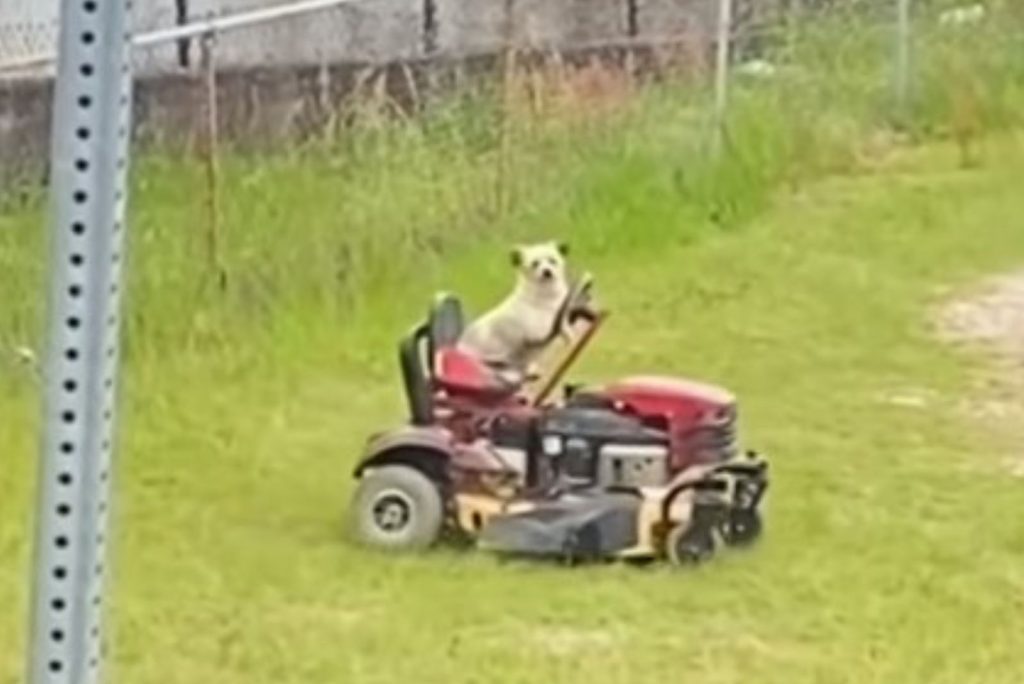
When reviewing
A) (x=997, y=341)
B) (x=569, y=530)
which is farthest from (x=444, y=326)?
(x=997, y=341)

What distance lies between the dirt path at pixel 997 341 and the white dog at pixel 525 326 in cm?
98

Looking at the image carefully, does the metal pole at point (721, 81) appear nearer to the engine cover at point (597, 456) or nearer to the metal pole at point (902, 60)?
the metal pole at point (902, 60)

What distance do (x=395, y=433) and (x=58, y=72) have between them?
12.0ft

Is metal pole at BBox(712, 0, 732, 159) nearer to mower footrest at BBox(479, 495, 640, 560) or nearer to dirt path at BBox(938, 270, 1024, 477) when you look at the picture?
dirt path at BBox(938, 270, 1024, 477)

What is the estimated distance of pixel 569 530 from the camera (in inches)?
191

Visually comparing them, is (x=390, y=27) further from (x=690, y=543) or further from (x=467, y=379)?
(x=690, y=543)

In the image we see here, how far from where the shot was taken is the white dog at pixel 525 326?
212 inches

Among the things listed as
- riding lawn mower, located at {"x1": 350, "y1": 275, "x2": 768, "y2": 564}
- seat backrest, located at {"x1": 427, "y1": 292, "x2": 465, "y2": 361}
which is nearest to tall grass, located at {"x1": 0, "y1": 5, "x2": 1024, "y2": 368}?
seat backrest, located at {"x1": 427, "y1": 292, "x2": 465, "y2": 361}

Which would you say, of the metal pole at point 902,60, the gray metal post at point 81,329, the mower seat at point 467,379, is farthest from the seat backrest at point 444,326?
the metal pole at point 902,60

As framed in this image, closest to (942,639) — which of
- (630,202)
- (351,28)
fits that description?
(630,202)

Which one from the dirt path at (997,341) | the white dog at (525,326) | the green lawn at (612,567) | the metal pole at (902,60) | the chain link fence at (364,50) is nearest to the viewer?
the green lawn at (612,567)

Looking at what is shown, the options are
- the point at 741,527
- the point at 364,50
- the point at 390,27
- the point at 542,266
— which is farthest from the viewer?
the point at 390,27

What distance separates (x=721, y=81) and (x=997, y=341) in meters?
2.23

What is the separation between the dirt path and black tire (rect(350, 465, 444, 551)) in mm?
1318
